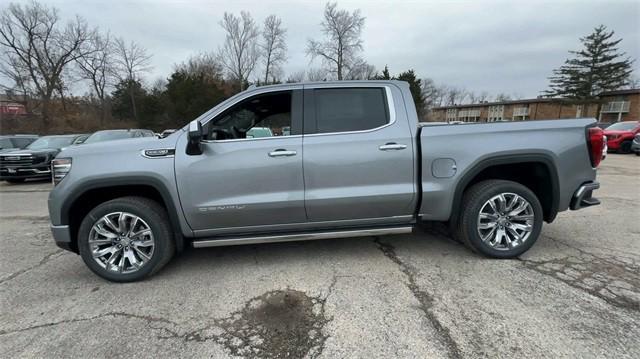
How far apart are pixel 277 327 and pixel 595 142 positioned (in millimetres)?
3686

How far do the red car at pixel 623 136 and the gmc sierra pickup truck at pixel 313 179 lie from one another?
56.5 ft

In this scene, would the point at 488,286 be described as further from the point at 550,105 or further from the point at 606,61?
the point at 550,105

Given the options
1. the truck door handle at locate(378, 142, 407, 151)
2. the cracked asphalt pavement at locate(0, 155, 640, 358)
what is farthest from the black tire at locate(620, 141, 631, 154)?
the truck door handle at locate(378, 142, 407, 151)

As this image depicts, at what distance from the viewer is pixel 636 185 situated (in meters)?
7.71

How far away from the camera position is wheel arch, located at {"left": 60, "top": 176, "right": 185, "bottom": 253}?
3039 mm

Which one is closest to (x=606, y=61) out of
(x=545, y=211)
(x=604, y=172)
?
(x=604, y=172)

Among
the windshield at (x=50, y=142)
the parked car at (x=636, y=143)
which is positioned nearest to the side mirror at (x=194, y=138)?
the windshield at (x=50, y=142)

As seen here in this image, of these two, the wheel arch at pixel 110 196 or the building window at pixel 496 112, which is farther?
the building window at pixel 496 112

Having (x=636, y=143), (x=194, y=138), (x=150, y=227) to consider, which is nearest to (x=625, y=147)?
(x=636, y=143)

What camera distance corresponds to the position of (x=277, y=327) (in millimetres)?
2404

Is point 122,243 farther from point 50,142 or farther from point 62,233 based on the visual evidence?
point 50,142

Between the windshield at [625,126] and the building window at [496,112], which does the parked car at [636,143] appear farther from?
the building window at [496,112]

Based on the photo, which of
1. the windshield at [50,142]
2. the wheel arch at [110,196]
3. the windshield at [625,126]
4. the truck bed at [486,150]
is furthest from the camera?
the windshield at [625,126]

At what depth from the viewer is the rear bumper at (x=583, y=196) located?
11.1 ft
